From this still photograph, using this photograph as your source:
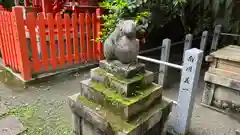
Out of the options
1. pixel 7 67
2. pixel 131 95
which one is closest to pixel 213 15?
pixel 131 95

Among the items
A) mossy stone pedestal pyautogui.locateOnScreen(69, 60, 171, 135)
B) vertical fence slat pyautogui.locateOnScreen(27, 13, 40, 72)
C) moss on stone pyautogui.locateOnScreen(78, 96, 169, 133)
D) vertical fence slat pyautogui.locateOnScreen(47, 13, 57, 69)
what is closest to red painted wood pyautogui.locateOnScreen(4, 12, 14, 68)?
vertical fence slat pyautogui.locateOnScreen(27, 13, 40, 72)

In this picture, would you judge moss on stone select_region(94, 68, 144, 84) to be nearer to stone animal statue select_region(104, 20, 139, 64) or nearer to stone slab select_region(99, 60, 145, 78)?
stone slab select_region(99, 60, 145, 78)

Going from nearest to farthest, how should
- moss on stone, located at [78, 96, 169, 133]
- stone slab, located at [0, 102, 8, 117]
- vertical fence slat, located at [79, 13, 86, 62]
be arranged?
moss on stone, located at [78, 96, 169, 133], stone slab, located at [0, 102, 8, 117], vertical fence slat, located at [79, 13, 86, 62]

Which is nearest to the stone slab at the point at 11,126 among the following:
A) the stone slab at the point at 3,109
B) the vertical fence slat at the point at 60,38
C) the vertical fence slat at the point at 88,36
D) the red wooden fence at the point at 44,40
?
the stone slab at the point at 3,109

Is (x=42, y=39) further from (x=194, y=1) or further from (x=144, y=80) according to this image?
(x=194, y=1)

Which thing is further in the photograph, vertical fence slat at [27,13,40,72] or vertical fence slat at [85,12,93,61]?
vertical fence slat at [85,12,93,61]

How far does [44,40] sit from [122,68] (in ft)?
9.27

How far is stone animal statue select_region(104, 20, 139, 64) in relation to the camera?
6.16ft

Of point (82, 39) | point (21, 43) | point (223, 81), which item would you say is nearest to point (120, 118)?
point (223, 81)

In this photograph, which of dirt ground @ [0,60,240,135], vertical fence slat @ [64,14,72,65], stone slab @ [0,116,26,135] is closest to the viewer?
stone slab @ [0,116,26,135]

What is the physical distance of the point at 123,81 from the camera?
1907 millimetres

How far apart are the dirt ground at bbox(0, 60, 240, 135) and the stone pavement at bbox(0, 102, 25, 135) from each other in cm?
28

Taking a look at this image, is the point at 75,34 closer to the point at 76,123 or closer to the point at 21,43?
the point at 21,43

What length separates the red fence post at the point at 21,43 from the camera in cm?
362
